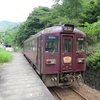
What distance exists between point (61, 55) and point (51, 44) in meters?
0.67

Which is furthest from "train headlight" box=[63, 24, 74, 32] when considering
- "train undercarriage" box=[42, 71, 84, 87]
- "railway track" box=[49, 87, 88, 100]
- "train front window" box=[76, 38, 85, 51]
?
"railway track" box=[49, 87, 88, 100]

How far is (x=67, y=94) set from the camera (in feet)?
22.4

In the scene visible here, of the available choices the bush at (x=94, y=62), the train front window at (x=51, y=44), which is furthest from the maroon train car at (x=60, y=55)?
the bush at (x=94, y=62)

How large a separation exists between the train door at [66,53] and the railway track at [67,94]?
3.74 feet

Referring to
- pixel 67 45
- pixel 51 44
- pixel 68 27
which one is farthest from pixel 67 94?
pixel 68 27

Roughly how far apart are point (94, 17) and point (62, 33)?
12.1 metres

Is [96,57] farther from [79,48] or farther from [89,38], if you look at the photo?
[89,38]

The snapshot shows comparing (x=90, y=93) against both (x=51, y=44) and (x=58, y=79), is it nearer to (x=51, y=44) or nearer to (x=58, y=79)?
(x=58, y=79)

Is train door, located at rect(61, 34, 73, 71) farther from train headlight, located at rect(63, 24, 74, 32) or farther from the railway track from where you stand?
the railway track

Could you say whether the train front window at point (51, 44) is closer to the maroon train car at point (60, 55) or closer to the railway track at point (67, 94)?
the maroon train car at point (60, 55)

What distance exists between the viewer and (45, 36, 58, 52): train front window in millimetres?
6593

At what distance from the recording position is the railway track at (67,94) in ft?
20.7

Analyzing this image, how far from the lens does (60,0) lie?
2047 cm

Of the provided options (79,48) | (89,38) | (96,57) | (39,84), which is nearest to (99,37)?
(89,38)
